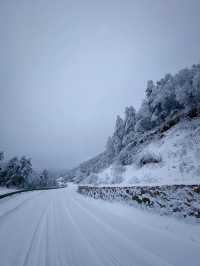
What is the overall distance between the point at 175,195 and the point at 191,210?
2.95 feet

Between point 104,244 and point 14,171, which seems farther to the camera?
point 14,171

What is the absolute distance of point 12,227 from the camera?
25.6 feet

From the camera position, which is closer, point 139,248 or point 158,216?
point 139,248

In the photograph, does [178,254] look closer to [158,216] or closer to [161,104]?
[158,216]

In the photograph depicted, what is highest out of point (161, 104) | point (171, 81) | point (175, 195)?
point (171, 81)

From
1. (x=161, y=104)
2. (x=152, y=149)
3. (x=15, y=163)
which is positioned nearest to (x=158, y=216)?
(x=152, y=149)

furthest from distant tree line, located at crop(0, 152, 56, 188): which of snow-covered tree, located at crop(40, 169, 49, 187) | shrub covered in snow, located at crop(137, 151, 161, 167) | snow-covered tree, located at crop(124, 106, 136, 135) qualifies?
shrub covered in snow, located at crop(137, 151, 161, 167)

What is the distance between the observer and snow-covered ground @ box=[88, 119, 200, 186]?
1816 centimetres

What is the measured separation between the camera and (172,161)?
883 inches

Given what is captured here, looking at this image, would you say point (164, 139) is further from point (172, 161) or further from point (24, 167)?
point (24, 167)

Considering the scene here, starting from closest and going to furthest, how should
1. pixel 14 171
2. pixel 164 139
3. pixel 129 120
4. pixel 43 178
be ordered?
pixel 164 139, pixel 129 120, pixel 14 171, pixel 43 178

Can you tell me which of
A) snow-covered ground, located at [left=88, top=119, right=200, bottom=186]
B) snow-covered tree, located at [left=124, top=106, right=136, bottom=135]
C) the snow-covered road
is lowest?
the snow-covered road

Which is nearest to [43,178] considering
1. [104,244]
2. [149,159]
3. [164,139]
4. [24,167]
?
[24,167]

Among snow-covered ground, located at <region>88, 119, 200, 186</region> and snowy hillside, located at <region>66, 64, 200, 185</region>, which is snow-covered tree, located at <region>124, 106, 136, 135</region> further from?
snow-covered ground, located at <region>88, 119, 200, 186</region>
